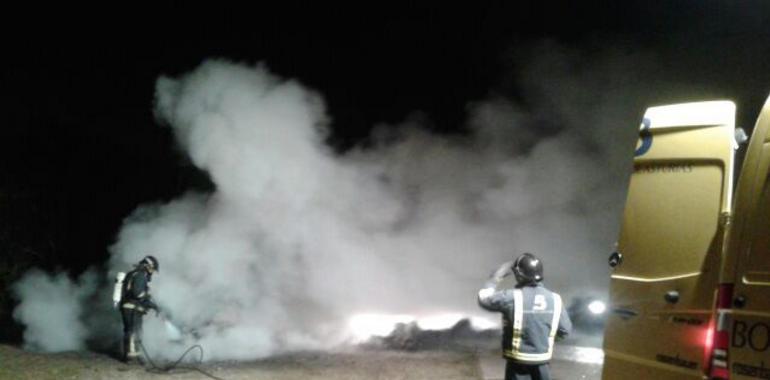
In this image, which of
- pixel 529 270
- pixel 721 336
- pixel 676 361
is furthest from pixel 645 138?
pixel 721 336

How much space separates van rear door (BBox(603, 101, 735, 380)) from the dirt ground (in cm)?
374

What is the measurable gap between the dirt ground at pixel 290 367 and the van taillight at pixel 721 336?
462cm

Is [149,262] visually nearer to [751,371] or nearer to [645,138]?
[645,138]

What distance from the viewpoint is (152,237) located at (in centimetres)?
1091

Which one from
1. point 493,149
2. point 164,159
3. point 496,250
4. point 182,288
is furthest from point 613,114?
point 164,159

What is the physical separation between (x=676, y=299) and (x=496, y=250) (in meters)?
8.02

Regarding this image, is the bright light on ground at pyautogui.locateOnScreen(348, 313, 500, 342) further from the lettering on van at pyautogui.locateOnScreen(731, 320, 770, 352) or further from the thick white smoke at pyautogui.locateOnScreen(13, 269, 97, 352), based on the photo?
the lettering on van at pyautogui.locateOnScreen(731, 320, 770, 352)

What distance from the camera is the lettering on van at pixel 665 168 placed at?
4.29 m

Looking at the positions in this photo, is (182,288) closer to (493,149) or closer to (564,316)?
(493,149)

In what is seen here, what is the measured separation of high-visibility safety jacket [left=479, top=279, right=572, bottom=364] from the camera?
5.15 metres

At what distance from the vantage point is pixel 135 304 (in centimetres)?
920

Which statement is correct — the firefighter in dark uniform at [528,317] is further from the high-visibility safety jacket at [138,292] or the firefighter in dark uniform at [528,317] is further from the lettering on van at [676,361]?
the high-visibility safety jacket at [138,292]

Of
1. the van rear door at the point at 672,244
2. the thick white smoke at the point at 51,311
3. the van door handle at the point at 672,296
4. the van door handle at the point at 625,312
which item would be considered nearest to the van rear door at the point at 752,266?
the van rear door at the point at 672,244

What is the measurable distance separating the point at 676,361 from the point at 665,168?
1.18 m
